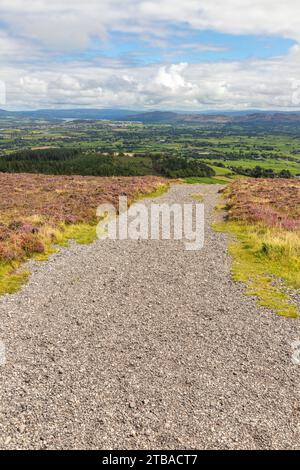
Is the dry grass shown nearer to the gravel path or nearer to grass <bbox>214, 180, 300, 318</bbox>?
grass <bbox>214, 180, 300, 318</bbox>

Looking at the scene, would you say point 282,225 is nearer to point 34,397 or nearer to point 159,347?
point 159,347

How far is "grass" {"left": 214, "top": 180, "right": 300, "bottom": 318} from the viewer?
15328mm

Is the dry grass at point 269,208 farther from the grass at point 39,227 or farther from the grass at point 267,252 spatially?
the grass at point 39,227

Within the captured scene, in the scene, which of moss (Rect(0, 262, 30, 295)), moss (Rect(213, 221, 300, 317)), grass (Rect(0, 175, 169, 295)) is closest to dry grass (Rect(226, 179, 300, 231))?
moss (Rect(213, 221, 300, 317))

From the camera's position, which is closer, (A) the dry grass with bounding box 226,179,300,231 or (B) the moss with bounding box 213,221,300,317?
(B) the moss with bounding box 213,221,300,317

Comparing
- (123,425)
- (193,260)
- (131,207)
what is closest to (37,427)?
(123,425)

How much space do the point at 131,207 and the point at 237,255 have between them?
17043mm

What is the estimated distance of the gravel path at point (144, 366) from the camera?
306 inches

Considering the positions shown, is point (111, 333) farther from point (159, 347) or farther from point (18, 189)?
point (18, 189)

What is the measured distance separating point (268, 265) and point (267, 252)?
1.64 meters

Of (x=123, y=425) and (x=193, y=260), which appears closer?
(x=123, y=425)

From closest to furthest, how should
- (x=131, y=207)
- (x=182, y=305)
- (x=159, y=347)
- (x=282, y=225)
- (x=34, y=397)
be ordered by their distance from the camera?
1. (x=34, y=397)
2. (x=159, y=347)
3. (x=182, y=305)
4. (x=282, y=225)
5. (x=131, y=207)

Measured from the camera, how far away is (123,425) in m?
7.93
